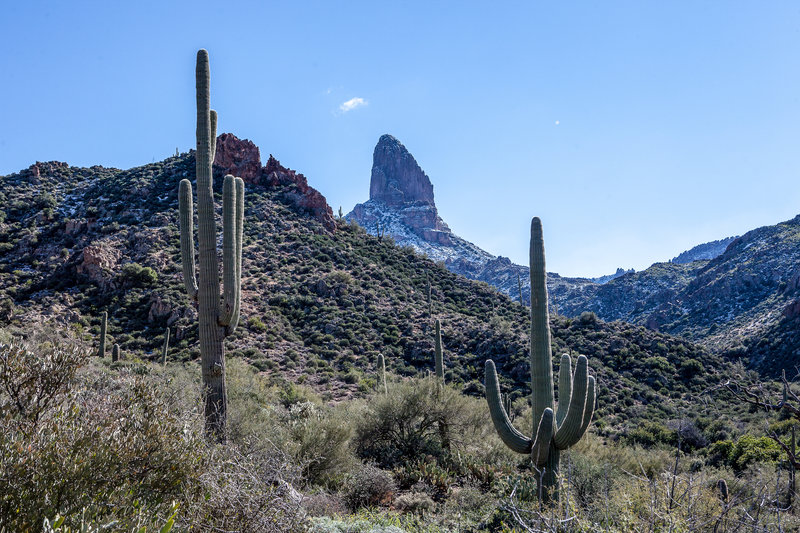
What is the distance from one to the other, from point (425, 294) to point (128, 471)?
96.0 ft

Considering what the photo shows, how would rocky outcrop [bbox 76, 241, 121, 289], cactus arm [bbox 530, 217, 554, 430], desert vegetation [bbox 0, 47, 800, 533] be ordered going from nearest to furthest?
1. desert vegetation [bbox 0, 47, 800, 533]
2. cactus arm [bbox 530, 217, 554, 430]
3. rocky outcrop [bbox 76, 241, 121, 289]

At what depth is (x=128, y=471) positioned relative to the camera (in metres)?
3.63

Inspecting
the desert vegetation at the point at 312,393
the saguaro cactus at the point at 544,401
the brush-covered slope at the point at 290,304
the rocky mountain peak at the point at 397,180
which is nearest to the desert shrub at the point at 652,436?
the desert vegetation at the point at 312,393

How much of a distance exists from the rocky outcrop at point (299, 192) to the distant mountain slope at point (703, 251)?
76.0 m

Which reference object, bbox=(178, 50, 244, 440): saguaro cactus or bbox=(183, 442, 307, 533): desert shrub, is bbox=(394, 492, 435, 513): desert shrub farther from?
bbox=(183, 442, 307, 533): desert shrub

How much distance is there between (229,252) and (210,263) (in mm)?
394

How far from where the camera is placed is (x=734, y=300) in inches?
1478

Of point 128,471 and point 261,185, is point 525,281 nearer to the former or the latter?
point 261,185

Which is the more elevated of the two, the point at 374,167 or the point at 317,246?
the point at 374,167

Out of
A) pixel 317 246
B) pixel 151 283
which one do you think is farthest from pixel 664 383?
pixel 151 283

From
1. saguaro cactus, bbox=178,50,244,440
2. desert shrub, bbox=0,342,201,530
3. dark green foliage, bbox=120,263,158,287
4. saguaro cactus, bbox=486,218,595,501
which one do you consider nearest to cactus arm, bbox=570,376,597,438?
saguaro cactus, bbox=486,218,595,501

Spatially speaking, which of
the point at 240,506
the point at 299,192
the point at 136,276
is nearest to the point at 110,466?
the point at 240,506

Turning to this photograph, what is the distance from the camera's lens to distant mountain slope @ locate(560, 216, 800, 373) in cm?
2766

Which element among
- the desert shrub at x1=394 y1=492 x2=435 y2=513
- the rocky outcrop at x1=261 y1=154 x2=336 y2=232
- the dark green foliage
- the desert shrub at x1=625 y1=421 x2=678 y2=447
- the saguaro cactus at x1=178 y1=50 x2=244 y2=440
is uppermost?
the rocky outcrop at x1=261 y1=154 x2=336 y2=232
